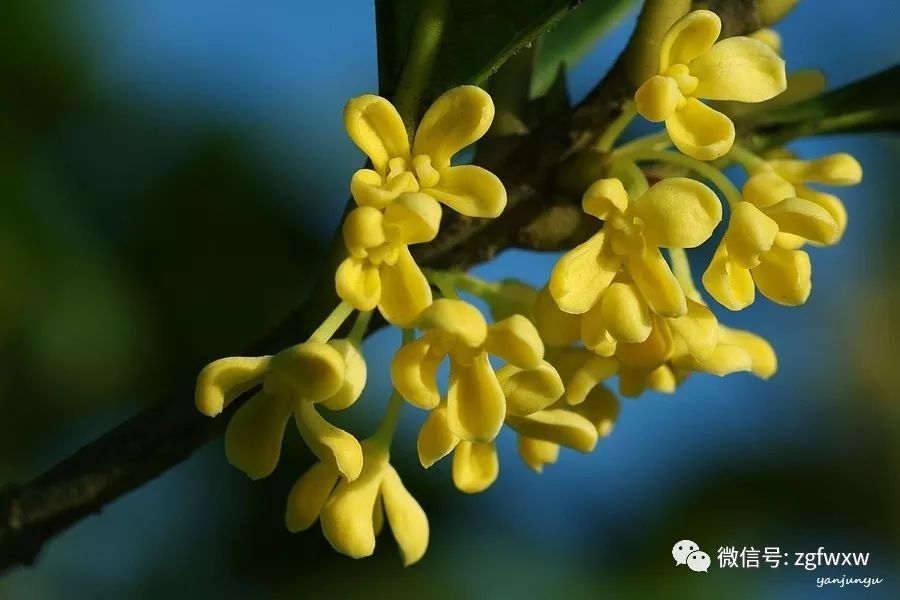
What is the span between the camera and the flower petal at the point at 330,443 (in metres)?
0.66

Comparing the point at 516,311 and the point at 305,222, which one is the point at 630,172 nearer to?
the point at 516,311

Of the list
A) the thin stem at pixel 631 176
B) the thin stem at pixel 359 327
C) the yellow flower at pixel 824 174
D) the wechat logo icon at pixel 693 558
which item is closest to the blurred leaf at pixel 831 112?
the yellow flower at pixel 824 174

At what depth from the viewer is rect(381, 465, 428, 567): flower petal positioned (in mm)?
789

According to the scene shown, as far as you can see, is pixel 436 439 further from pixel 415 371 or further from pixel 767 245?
pixel 767 245

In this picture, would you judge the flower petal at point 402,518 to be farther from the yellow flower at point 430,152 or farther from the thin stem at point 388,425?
the yellow flower at point 430,152

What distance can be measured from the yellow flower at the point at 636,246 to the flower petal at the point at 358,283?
0.39ft

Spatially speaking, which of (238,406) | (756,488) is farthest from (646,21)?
(756,488)

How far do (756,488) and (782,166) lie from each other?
7.39ft

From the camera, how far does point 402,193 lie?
62 cm

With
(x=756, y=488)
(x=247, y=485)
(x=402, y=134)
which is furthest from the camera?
(x=756, y=488)

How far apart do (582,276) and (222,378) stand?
24 centimetres

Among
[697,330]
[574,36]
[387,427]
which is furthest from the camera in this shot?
[574,36]

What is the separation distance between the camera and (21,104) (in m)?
2.45

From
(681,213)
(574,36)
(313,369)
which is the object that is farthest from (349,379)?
(574,36)
